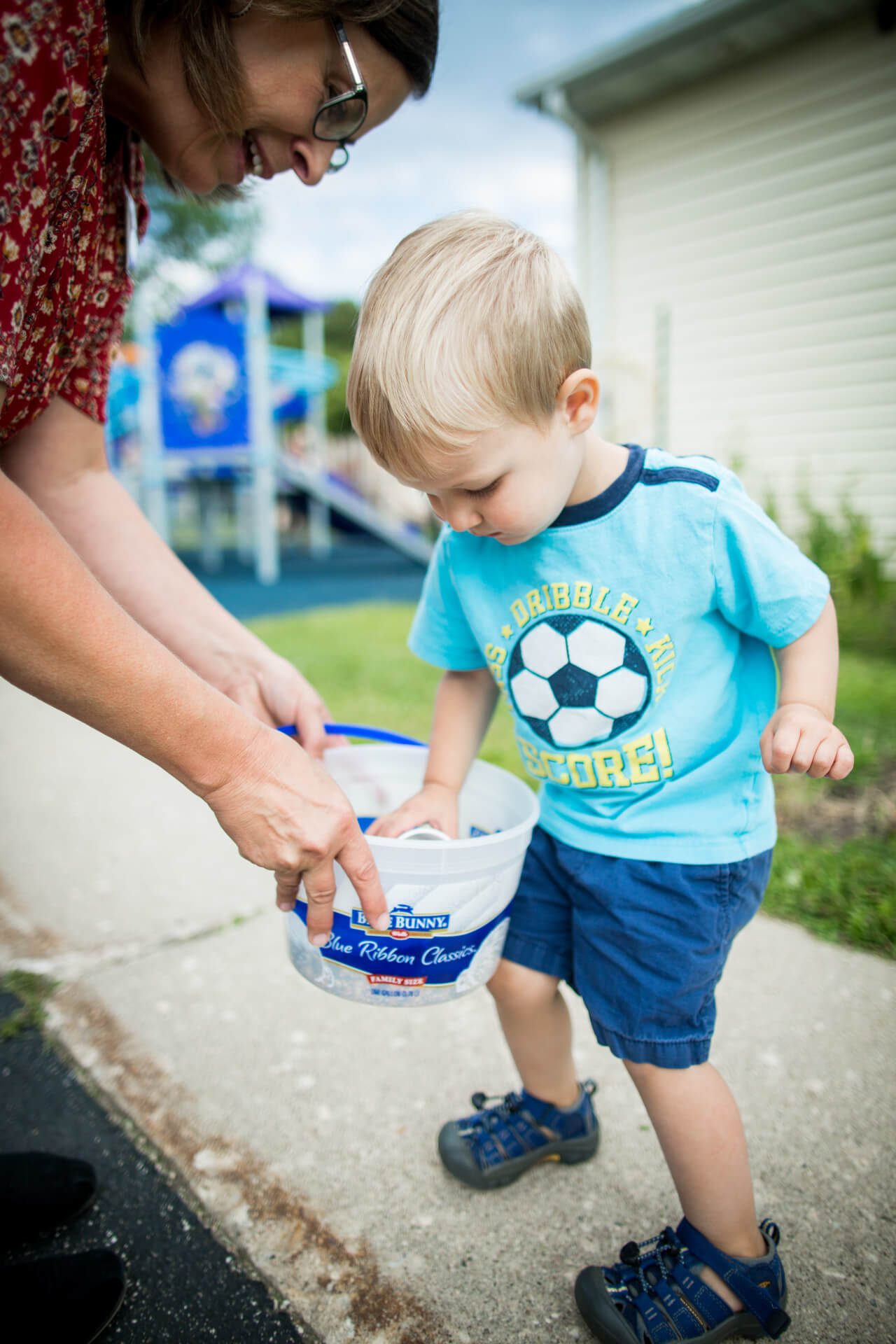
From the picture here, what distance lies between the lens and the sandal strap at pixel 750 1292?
3.60 feet

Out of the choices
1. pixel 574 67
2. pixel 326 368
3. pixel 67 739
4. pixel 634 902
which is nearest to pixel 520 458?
pixel 634 902

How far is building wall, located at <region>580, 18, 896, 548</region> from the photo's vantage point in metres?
5.50

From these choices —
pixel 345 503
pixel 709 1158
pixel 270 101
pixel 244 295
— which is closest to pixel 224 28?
pixel 270 101

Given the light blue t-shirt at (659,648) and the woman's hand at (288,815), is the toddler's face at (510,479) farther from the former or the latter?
the woman's hand at (288,815)

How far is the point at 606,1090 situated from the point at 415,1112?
331 millimetres

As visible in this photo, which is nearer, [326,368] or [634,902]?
[634,902]

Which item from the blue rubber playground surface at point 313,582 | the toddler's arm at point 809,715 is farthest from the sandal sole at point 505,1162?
the blue rubber playground surface at point 313,582

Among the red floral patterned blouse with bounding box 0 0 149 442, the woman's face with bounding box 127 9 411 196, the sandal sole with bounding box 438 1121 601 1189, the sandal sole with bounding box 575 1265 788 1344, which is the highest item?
the woman's face with bounding box 127 9 411 196

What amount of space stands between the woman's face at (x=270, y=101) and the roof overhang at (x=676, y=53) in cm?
538

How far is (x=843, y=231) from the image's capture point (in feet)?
18.3

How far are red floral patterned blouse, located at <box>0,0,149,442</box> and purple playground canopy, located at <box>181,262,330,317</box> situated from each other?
A: 27.5ft

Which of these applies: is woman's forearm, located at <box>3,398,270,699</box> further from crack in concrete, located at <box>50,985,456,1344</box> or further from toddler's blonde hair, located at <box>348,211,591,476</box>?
crack in concrete, located at <box>50,985,456,1344</box>

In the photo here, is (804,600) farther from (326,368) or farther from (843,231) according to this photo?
(326,368)

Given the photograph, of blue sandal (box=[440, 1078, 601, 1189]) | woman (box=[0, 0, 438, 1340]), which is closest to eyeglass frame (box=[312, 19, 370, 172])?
woman (box=[0, 0, 438, 1340])
